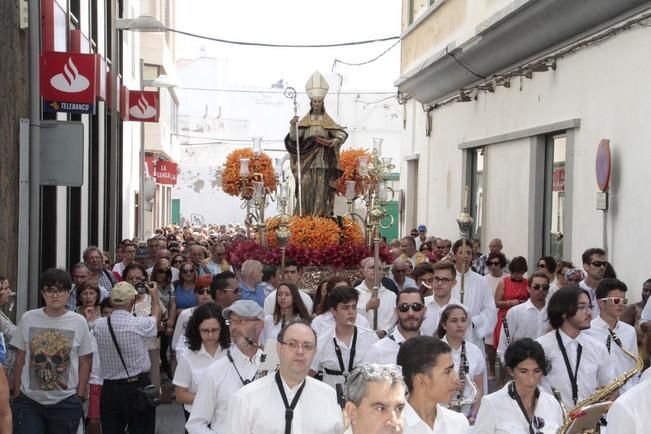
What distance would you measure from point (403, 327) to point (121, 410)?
263 cm

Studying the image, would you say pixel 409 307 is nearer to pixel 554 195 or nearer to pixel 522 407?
pixel 522 407

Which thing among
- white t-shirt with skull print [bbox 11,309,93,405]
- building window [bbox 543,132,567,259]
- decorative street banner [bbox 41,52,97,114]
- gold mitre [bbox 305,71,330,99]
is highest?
gold mitre [bbox 305,71,330,99]

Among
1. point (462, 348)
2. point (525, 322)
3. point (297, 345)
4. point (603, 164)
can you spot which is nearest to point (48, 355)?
point (462, 348)

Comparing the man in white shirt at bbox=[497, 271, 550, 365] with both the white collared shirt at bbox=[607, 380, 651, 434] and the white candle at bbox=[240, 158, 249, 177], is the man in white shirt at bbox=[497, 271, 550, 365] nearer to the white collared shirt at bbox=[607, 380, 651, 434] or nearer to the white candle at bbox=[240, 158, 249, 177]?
the white collared shirt at bbox=[607, 380, 651, 434]

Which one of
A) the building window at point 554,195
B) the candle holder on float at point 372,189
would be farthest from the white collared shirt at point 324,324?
the building window at point 554,195

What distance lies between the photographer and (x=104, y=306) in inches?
395

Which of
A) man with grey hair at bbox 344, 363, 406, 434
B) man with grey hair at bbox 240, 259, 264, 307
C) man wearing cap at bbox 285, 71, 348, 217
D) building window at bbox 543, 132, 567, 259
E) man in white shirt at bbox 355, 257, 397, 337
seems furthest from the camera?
building window at bbox 543, 132, 567, 259

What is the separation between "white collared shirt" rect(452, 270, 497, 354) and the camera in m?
11.2

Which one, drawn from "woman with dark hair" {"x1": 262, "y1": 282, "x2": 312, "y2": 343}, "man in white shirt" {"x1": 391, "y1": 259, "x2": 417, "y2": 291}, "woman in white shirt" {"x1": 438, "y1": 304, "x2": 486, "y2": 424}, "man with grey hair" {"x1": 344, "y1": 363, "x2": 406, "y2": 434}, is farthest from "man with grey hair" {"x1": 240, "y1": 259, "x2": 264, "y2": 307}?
"man with grey hair" {"x1": 344, "y1": 363, "x2": 406, "y2": 434}

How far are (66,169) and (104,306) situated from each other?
126cm

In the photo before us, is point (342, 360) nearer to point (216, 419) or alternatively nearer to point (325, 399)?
point (216, 419)

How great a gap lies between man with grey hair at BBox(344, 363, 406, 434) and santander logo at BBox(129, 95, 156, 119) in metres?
20.6

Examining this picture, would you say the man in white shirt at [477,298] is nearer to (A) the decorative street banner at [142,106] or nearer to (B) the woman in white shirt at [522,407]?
(B) the woman in white shirt at [522,407]

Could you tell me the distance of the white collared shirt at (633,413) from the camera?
4727 mm
